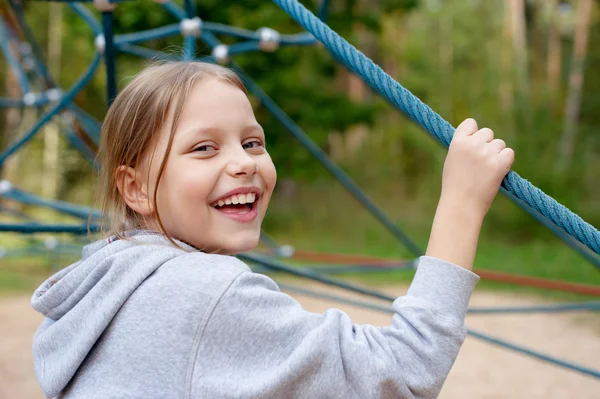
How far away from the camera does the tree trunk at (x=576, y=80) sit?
8930 mm

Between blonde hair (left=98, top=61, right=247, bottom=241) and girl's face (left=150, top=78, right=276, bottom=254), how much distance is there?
0.04 feet

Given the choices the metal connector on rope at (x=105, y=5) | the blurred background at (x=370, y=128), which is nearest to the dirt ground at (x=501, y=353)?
the blurred background at (x=370, y=128)

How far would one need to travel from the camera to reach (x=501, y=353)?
3.52m

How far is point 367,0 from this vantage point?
10.0 m

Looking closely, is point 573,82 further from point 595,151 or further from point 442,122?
point 442,122

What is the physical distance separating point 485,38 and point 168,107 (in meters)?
Result: 14.0

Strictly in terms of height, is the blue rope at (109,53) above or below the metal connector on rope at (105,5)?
below

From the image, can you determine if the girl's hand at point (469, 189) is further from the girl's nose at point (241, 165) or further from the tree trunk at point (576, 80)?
the tree trunk at point (576, 80)

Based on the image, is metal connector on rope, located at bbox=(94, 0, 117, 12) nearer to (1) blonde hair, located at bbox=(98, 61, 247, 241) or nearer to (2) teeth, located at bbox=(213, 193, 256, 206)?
(1) blonde hair, located at bbox=(98, 61, 247, 241)

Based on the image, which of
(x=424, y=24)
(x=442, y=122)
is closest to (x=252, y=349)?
(x=442, y=122)

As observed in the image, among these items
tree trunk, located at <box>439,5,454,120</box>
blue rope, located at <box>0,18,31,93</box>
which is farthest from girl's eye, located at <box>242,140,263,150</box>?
tree trunk, located at <box>439,5,454,120</box>

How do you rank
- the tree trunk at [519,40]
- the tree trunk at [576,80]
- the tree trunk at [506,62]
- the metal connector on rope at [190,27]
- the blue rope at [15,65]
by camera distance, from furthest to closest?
the tree trunk at [506,62]
the tree trunk at [519,40]
the tree trunk at [576,80]
the blue rope at [15,65]
the metal connector on rope at [190,27]

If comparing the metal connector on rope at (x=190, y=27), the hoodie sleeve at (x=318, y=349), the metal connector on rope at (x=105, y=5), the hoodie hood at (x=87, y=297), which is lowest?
the hoodie hood at (x=87, y=297)

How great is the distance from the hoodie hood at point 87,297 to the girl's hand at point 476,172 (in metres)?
0.28
